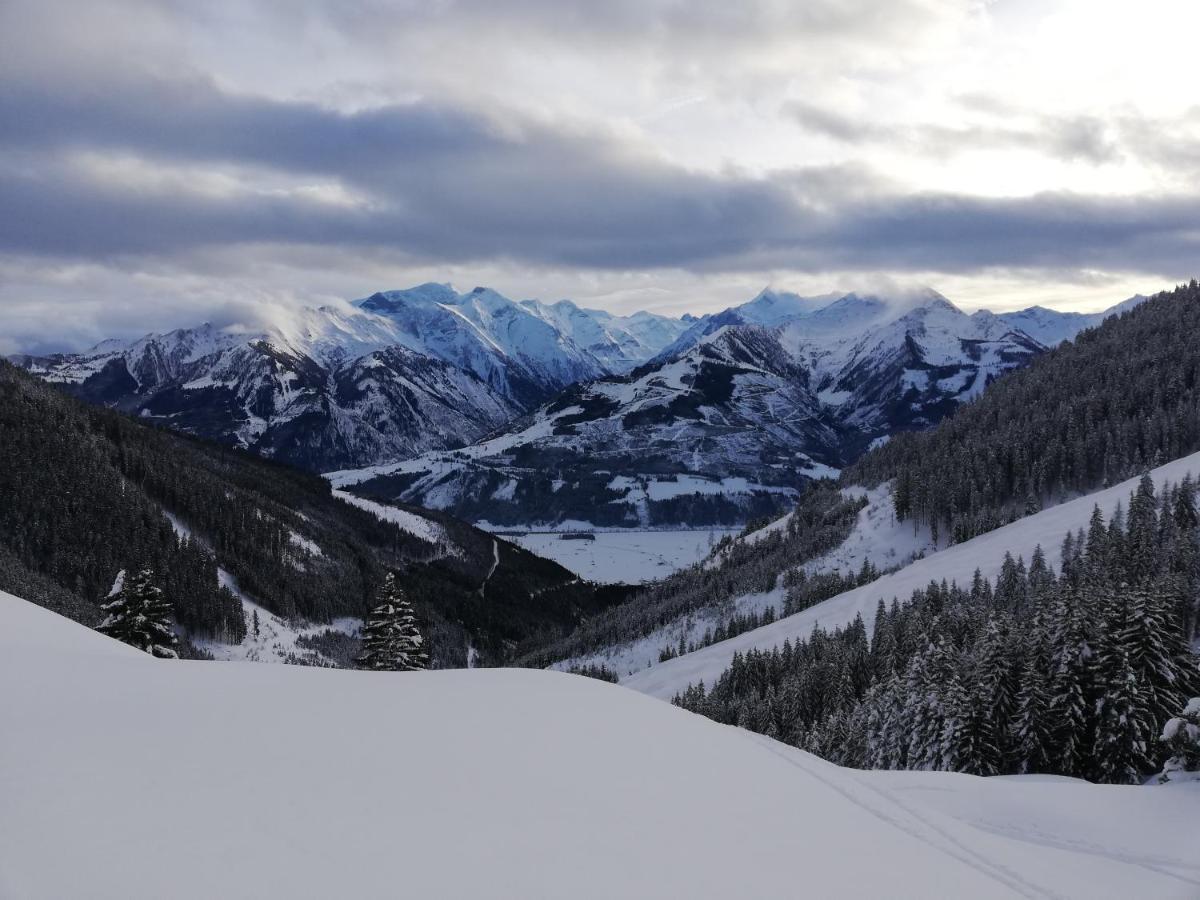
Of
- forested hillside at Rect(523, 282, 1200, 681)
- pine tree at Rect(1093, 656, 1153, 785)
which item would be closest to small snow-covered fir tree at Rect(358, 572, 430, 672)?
pine tree at Rect(1093, 656, 1153, 785)

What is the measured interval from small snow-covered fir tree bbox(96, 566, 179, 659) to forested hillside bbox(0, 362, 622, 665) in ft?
185

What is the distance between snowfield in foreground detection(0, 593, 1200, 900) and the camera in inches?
413

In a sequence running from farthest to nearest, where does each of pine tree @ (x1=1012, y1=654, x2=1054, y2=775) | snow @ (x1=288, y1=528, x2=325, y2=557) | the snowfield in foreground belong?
snow @ (x1=288, y1=528, x2=325, y2=557) → pine tree @ (x1=1012, y1=654, x2=1054, y2=775) → the snowfield in foreground

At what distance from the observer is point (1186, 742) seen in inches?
1029

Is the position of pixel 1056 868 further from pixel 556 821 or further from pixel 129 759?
pixel 129 759

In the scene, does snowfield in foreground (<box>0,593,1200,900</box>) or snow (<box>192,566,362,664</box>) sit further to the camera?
snow (<box>192,566,362,664</box>)

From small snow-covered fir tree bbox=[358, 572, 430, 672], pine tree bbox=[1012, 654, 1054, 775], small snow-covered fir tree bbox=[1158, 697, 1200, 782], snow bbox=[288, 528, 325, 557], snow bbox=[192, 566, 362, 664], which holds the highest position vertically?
small snow-covered fir tree bbox=[1158, 697, 1200, 782]

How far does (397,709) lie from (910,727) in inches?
1717

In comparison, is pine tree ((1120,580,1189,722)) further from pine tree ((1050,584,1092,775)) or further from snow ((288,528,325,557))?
snow ((288,528,325,557))

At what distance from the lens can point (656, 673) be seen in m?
116

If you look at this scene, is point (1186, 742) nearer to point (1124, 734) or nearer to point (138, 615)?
point (1124, 734)

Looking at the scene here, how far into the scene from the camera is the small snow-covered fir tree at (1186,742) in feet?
85.0

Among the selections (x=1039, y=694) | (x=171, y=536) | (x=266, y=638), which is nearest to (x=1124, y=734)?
(x=1039, y=694)

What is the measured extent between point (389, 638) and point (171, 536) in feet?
340
